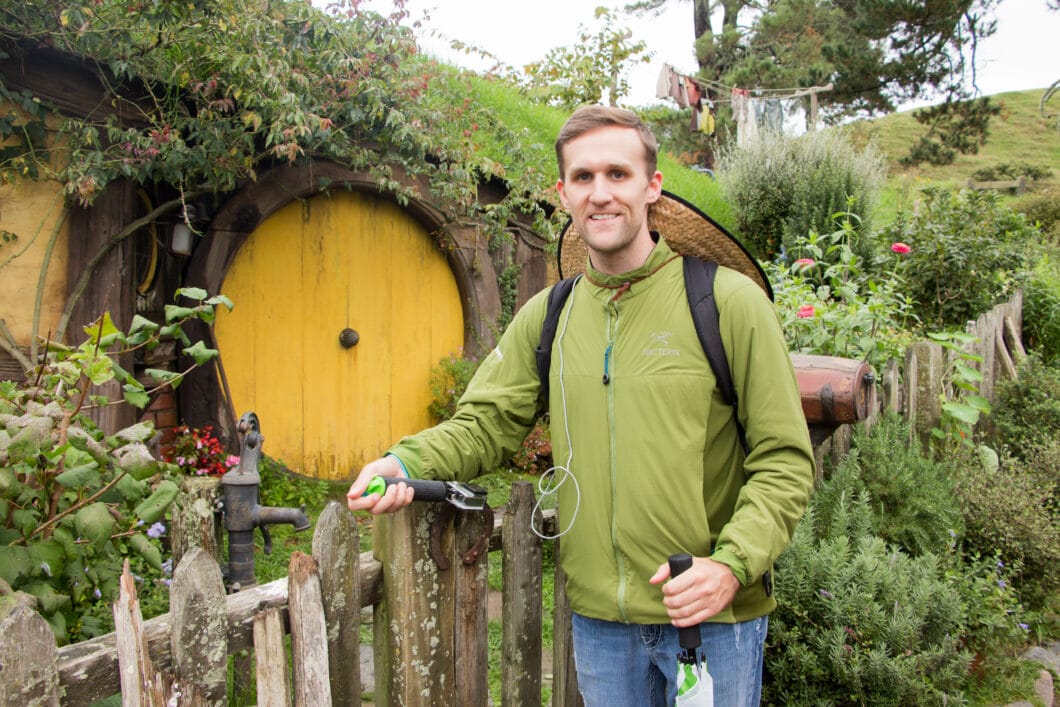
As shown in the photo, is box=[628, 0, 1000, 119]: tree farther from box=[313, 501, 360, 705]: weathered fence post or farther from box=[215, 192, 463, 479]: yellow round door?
box=[313, 501, 360, 705]: weathered fence post

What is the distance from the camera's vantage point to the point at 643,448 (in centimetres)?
185

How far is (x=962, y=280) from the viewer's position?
7.07m

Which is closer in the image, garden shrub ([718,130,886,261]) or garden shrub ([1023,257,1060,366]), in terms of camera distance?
garden shrub ([1023,257,1060,366])

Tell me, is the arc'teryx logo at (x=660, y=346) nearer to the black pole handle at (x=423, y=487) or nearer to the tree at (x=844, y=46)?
the black pole handle at (x=423, y=487)

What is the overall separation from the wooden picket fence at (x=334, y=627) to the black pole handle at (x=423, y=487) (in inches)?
5.5

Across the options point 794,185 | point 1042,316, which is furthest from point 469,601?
point 794,185

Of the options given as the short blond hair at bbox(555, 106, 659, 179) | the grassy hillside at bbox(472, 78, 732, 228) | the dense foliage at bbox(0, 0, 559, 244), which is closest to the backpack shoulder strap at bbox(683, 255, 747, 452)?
the short blond hair at bbox(555, 106, 659, 179)

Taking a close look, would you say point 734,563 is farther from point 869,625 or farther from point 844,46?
point 844,46

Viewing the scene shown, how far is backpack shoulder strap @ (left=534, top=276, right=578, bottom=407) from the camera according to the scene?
210 centimetres

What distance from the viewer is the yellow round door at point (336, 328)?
5801mm

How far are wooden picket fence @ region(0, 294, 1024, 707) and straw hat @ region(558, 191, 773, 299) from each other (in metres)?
0.78

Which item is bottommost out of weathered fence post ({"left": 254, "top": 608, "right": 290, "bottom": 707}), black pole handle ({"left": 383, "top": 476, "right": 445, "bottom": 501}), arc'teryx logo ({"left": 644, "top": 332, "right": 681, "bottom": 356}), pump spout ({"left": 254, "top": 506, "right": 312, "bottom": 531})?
weathered fence post ({"left": 254, "top": 608, "right": 290, "bottom": 707})

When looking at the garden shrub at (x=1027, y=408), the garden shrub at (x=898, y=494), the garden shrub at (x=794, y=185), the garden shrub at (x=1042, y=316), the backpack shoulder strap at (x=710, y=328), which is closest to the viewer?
Result: the backpack shoulder strap at (x=710, y=328)

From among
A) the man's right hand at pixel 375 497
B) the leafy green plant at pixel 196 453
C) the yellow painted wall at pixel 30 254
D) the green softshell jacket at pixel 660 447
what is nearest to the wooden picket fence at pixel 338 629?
the man's right hand at pixel 375 497
